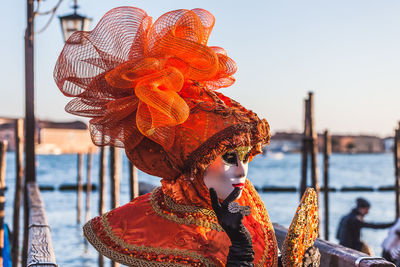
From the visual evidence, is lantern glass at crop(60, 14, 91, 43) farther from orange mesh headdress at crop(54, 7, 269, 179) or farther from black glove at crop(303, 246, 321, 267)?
black glove at crop(303, 246, 321, 267)

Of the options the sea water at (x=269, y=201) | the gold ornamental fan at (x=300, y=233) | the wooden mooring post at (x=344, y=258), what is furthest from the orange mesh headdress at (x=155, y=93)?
the sea water at (x=269, y=201)

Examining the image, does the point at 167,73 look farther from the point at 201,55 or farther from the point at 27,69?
the point at 27,69

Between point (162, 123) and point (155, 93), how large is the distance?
122mm

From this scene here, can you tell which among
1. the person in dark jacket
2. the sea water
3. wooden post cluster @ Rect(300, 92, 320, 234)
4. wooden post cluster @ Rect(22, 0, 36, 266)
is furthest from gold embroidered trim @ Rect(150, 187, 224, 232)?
the sea water

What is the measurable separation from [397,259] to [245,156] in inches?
156

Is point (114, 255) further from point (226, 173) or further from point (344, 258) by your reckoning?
point (344, 258)

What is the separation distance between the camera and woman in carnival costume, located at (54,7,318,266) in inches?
93.0

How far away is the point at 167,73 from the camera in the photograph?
241 centimetres

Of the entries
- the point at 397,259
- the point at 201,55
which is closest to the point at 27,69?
the point at 397,259

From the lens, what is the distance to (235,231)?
2213mm

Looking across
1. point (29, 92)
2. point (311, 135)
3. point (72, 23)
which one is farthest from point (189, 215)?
point (311, 135)

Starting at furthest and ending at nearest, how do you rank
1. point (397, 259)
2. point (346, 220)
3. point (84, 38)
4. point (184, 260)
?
point (346, 220) < point (397, 259) < point (84, 38) < point (184, 260)

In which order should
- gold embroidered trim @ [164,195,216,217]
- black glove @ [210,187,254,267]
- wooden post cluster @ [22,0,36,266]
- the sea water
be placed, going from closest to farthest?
black glove @ [210,187,254,267] → gold embroidered trim @ [164,195,216,217] → wooden post cluster @ [22,0,36,266] → the sea water

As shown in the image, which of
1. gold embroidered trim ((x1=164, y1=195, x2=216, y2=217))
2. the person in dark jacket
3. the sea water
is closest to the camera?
gold embroidered trim ((x1=164, y1=195, x2=216, y2=217))
